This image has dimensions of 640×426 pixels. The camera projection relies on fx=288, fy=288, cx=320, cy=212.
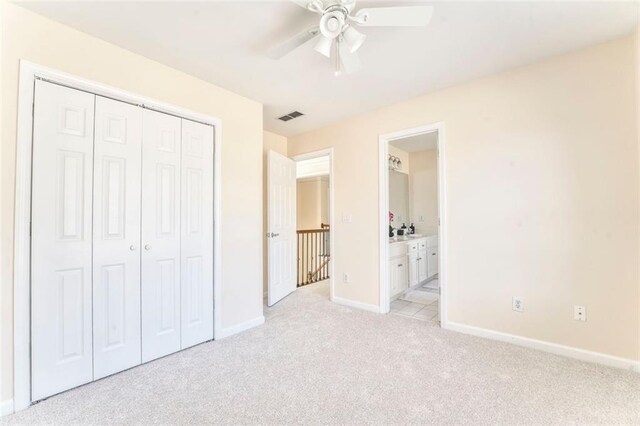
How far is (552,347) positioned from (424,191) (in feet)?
10.9

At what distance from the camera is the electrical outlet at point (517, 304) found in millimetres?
2486

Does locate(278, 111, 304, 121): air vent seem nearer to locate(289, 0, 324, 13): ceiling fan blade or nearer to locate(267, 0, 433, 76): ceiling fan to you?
locate(267, 0, 433, 76): ceiling fan

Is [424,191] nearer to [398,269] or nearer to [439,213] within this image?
[398,269]

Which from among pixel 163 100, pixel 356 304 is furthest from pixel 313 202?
pixel 163 100

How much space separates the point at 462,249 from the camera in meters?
2.80

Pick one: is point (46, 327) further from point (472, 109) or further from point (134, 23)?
point (472, 109)

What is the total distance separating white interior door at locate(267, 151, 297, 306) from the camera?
373 centimetres

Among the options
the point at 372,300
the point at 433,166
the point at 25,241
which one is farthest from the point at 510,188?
the point at 25,241

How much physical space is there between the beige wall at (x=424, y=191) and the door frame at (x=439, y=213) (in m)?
2.14

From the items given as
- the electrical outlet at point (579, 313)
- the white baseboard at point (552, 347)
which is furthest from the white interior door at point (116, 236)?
the electrical outlet at point (579, 313)

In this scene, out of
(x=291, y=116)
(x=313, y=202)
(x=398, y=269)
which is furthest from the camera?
(x=313, y=202)

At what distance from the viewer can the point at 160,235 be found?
2350mm

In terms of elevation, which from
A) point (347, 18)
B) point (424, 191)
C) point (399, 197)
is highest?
point (347, 18)

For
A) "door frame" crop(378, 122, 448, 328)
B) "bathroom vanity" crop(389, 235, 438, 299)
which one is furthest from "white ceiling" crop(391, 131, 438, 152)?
"bathroom vanity" crop(389, 235, 438, 299)
